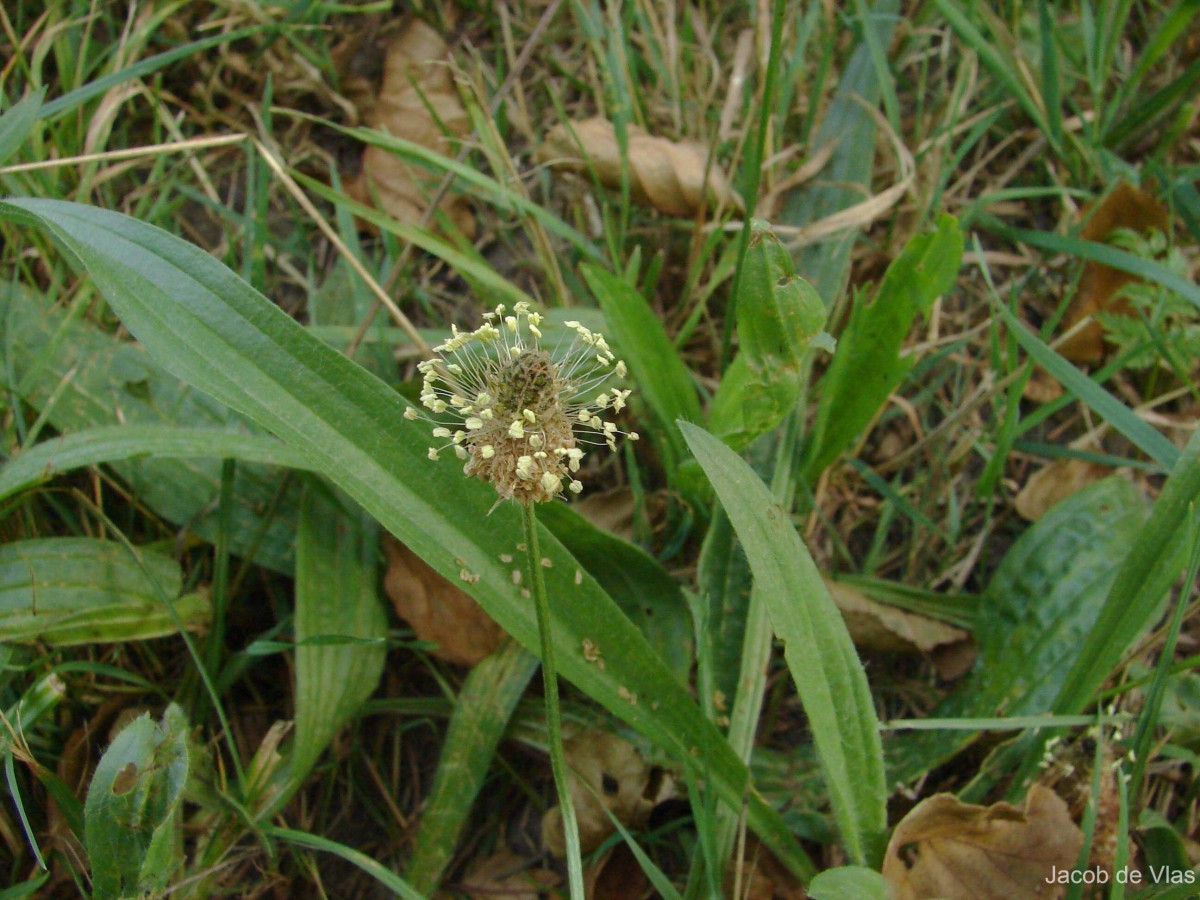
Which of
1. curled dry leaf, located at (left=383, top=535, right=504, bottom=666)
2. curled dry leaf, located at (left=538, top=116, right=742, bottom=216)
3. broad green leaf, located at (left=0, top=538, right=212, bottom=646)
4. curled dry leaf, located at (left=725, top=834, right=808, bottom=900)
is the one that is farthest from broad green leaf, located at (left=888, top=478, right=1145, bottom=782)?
broad green leaf, located at (left=0, top=538, right=212, bottom=646)

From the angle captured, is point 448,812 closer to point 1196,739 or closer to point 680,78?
point 1196,739

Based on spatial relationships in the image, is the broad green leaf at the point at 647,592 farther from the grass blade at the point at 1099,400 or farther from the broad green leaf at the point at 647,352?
the grass blade at the point at 1099,400

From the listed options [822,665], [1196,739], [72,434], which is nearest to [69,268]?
[72,434]

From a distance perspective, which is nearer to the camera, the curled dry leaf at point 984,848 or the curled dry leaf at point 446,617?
the curled dry leaf at point 984,848

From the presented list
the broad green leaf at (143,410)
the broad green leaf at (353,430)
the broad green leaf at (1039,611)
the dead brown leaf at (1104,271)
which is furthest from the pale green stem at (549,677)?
the dead brown leaf at (1104,271)

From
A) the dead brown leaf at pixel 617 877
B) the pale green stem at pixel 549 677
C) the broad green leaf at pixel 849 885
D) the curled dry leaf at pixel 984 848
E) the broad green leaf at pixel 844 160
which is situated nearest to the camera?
the pale green stem at pixel 549 677

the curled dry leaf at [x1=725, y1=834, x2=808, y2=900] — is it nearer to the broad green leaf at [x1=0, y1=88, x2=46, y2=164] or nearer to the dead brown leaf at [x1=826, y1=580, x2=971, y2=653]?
the dead brown leaf at [x1=826, y1=580, x2=971, y2=653]

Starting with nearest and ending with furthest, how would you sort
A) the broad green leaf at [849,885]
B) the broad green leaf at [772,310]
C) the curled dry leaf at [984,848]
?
the broad green leaf at [849,885], the broad green leaf at [772,310], the curled dry leaf at [984,848]
